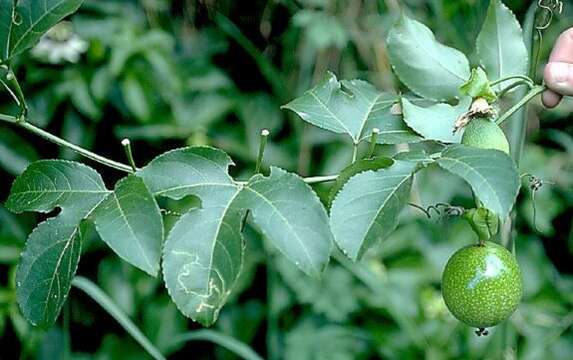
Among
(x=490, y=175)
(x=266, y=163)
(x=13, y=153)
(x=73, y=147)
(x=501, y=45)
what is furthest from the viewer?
(x=266, y=163)

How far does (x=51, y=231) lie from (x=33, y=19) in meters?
0.15

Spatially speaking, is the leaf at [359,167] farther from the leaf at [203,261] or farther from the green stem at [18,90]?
the green stem at [18,90]

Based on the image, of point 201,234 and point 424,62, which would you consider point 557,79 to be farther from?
point 201,234

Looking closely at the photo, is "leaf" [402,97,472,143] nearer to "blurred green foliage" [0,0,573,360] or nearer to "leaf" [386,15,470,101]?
"leaf" [386,15,470,101]

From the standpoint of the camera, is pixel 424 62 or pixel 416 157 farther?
pixel 424 62

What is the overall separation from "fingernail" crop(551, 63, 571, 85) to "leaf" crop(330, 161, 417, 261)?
0.17m

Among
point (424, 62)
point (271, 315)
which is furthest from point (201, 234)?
point (271, 315)

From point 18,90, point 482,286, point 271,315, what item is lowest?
point 271,315

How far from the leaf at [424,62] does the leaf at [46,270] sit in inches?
11.0

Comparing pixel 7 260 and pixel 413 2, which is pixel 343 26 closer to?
pixel 413 2

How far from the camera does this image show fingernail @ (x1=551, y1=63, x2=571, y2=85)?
0.66 metres

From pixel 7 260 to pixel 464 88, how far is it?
1.00 meters

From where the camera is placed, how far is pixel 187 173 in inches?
22.8

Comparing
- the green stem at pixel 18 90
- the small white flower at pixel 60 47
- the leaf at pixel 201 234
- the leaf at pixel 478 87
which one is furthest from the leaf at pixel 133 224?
the small white flower at pixel 60 47
